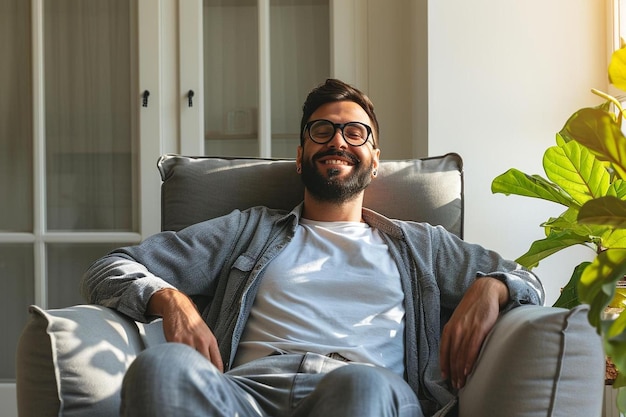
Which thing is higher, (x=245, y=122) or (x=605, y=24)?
(x=605, y=24)

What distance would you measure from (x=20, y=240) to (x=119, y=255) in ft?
4.23

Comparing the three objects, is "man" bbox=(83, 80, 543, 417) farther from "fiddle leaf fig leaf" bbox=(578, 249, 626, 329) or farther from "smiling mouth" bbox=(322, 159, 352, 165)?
"fiddle leaf fig leaf" bbox=(578, 249, 626, 329)

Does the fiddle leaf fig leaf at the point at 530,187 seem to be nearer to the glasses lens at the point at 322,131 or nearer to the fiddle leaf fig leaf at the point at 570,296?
the fiddle leaf fig leaf at the point at 570,296

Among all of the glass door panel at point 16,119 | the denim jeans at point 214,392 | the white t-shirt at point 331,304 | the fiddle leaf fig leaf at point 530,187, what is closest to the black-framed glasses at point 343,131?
the white t-shirt at point 331,304

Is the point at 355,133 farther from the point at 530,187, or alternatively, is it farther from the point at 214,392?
the point at 214,392

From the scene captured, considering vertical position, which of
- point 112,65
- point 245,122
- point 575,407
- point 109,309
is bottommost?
point 575,407

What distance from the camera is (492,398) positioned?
136 centimetres

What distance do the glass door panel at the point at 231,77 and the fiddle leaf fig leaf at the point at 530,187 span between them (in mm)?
1129

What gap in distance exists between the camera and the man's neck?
2.04 meters

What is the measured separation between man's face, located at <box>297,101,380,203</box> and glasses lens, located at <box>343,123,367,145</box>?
2cm

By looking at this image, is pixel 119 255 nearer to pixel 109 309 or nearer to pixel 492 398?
pixel 109 309

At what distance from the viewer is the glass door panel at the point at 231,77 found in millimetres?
2934

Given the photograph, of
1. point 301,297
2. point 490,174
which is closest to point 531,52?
point 490,174

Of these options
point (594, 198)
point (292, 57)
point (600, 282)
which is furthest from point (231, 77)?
point (600, 282)
